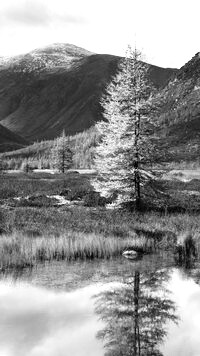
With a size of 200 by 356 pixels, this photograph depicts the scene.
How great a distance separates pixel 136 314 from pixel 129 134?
18.0m

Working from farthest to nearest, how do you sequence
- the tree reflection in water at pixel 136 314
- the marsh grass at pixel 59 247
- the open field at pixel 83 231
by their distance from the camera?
the open field at pixel 83 231, the marsh grass at pixel 59 247, the tree reflection in water at pixel 136 314

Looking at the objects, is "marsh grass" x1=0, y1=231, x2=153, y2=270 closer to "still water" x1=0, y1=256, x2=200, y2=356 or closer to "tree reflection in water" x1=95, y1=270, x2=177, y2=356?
"still water" x1=0, y1=256, x2=200, y2=356

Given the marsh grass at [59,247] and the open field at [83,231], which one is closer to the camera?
the marsh grass at [59,247]

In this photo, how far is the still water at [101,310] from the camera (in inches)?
393

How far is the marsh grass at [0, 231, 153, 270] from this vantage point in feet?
57.6

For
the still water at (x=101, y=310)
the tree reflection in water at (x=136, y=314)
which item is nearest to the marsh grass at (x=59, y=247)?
the still water at (x=101, y=310)

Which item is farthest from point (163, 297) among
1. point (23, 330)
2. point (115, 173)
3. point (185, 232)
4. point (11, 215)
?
point (115, 173)

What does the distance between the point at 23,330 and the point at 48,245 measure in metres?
7.93

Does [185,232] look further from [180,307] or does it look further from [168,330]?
[168,330]

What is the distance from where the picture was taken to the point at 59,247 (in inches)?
735

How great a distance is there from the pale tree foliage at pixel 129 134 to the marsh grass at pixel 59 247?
9387mm

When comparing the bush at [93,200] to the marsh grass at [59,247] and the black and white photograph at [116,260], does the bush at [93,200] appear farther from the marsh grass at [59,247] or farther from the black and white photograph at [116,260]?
the marsh grass at [59,247]

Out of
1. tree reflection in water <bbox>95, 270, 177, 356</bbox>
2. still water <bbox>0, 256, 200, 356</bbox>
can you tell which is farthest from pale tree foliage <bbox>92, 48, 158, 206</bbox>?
tree reflection in water <bbox>95, 270, 177, 356</bbox>

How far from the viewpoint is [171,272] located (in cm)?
1650
